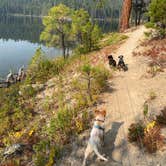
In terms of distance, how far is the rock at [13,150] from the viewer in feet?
36.9

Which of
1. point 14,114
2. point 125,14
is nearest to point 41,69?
point 14,114

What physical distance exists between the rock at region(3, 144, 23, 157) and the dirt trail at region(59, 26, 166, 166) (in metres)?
1.75

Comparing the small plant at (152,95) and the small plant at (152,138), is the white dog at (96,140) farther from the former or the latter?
the small plant at (152,95)

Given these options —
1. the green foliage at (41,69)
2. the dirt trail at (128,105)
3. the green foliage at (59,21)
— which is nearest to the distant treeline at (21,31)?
the green foliage at (59,21)

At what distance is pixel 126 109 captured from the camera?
12.6 metres

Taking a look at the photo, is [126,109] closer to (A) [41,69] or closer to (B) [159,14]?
(A) [41,69]

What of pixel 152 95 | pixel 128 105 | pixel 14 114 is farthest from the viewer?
pixel 14 114

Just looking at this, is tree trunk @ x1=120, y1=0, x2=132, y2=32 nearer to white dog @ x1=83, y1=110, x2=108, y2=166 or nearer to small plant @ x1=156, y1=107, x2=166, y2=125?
small plant @ x1=156, y1=107, x2=166, y2=125

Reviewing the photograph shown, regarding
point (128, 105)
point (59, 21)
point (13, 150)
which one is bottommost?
point (13, 150)

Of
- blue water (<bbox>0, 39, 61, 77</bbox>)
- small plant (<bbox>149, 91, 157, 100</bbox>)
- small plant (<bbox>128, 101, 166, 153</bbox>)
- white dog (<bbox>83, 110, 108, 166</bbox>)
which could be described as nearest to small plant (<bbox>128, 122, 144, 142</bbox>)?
small plant (<bbox>128, 101, 166, 153</bbox>)

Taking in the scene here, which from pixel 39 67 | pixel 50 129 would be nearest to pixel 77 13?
pixel 39 67

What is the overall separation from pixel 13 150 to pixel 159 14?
1241 centimetres

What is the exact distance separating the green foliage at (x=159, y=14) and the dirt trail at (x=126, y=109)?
10.1 feet

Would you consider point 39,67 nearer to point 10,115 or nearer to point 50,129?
point 10,115
